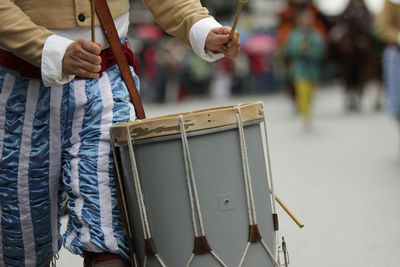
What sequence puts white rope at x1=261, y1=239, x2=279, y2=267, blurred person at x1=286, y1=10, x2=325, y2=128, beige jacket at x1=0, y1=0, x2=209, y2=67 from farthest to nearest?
blurred person at x1=286, y1=10, x2=325, y2=128
white rope at x1=261, y1=239, x2=279, y2=267
beige jacket at x1=0, y1=0, x2=209, y2=67

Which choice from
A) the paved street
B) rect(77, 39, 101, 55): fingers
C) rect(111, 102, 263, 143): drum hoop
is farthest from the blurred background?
rect(77, 39, 101, 55): fingers

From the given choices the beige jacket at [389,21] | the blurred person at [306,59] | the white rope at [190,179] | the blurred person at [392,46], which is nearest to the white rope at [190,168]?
the white rope at [190,179]

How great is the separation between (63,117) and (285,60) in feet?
31.7

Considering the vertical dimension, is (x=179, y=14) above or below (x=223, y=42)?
above

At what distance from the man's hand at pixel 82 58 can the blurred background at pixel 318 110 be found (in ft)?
5.85

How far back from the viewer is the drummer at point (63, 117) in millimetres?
2203

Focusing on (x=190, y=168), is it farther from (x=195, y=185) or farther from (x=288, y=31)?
(x=288, y=31)

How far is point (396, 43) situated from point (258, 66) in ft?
40.2

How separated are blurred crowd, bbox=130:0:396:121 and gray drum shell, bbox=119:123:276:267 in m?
7.41

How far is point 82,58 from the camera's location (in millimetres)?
2105

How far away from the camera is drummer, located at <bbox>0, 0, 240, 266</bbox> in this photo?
2203 mm

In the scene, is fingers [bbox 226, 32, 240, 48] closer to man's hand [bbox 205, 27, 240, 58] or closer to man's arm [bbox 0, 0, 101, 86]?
man's hand [bbox 205, 27, 240, 58]

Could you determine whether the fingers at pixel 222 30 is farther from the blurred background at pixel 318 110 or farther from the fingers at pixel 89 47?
the blurred background at pixel 318 110

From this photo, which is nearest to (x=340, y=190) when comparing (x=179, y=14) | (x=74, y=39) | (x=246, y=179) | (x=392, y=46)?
(x=392, y=46)
